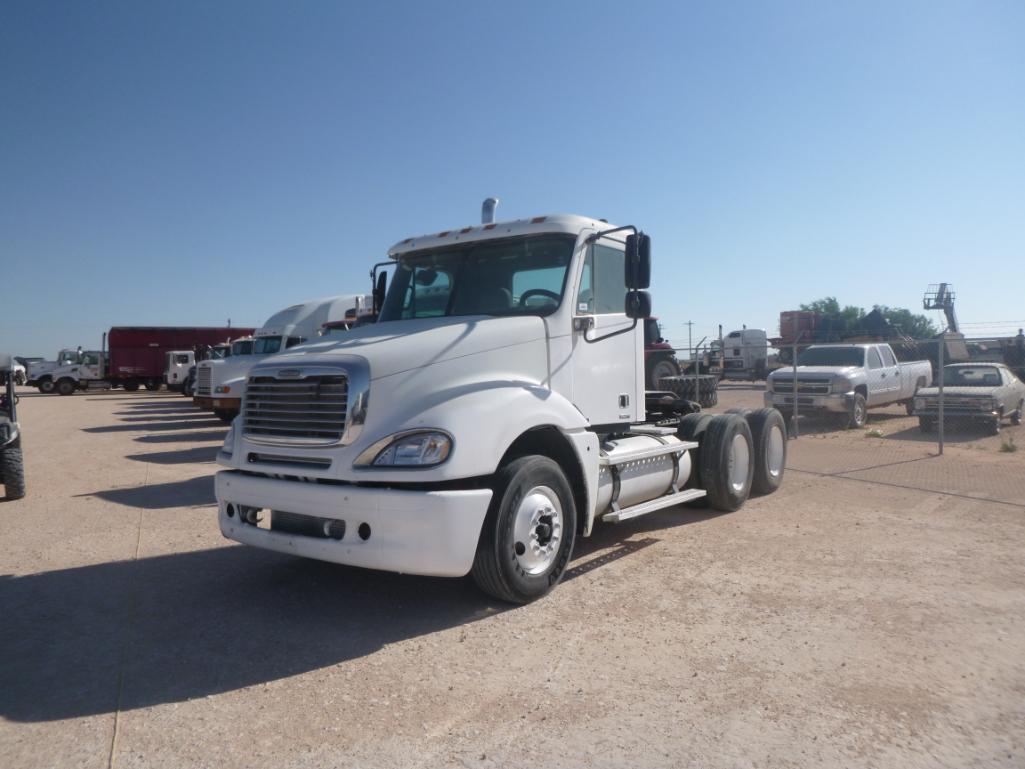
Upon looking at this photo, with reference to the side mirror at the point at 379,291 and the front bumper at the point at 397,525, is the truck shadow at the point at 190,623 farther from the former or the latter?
the side mirror at the point at 379,291

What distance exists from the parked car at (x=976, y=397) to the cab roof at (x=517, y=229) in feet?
36.8

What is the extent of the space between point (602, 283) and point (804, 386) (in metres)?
12.0

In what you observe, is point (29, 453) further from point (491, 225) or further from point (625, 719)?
point (625, 719)

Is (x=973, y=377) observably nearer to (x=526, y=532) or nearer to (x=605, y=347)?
(x=605, y=347)

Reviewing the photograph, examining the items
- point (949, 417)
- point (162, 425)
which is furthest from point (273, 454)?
point (162, 425)

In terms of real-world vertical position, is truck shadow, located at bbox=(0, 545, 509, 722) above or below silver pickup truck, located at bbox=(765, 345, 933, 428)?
below

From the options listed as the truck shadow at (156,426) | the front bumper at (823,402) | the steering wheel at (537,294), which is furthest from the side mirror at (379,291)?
the truck shadow at (156,426)

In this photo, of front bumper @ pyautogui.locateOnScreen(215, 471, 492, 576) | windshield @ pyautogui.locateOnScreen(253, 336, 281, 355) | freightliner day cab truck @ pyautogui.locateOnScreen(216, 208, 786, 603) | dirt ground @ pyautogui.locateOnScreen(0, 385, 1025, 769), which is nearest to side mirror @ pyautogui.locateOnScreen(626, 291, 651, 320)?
freightliner day cab truck @ pyautogui.locateOnScreen(216, 208, 786, 603)

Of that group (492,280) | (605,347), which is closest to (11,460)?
(492,280)

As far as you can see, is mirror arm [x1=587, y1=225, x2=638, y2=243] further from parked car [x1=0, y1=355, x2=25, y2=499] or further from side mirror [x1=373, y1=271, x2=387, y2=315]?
parked car [x1=0, y1=355, x2=25, y2=499]

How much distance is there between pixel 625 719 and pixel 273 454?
2.79 metres

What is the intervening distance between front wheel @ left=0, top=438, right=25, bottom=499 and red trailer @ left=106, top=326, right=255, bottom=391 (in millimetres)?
31197

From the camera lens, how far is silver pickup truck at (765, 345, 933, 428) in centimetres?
1617

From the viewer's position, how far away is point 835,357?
17609mm
